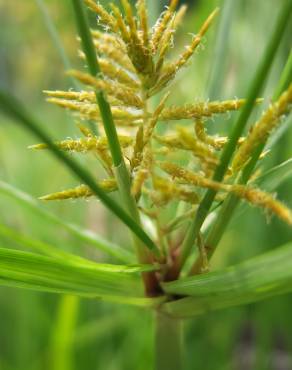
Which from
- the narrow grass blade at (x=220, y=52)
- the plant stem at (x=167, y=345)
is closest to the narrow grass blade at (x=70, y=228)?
the plant stem at (x=167, y=345)

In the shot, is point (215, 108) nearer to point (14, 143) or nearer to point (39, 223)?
point (39, 223)

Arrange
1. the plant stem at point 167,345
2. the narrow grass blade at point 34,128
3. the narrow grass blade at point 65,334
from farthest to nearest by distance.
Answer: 1. the narrow grass blade at point 65,334
2. the plant stem at point 167,345
3. the narrow grass blade at point 34,128

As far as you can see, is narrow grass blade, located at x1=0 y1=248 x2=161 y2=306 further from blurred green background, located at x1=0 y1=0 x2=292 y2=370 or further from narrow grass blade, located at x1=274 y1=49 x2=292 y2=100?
blurred green background, located at x1=0 y1=0 x2=292 y2=370

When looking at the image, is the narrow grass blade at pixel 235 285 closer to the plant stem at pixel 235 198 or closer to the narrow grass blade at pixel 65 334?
the plant stem at pixel 235 198

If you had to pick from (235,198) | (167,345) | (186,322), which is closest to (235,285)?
(235,198)

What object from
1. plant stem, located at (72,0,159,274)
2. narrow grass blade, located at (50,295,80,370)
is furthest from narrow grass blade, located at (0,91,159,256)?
narrow grass blade, located at (50,295,80,370)

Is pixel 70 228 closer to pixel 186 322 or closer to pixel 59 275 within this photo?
pixel 59 275
